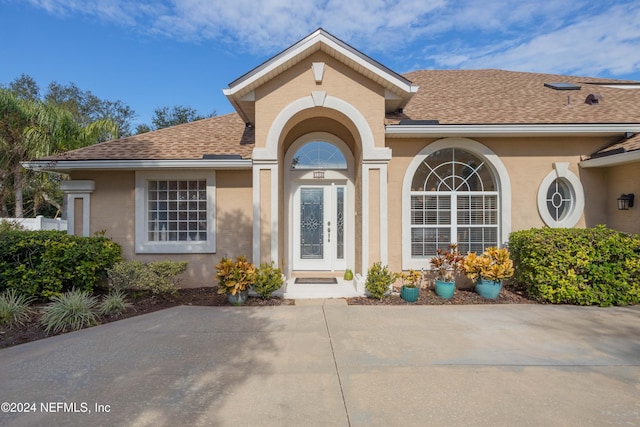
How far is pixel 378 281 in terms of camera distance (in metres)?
6.74

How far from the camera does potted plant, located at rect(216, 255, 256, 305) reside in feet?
21.1

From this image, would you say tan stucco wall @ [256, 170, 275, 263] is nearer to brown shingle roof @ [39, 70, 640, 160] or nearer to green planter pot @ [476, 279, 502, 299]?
brown shingle roof @ [39, 70, 640, 160]

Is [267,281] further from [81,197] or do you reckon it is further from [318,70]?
[81,197]

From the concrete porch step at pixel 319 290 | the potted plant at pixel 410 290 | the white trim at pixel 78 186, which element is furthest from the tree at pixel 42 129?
the potted plant at pixel 410 290

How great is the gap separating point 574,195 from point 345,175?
5613mm

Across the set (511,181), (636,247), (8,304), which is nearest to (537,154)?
(511,181)

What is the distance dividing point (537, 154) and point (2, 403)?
10237mm

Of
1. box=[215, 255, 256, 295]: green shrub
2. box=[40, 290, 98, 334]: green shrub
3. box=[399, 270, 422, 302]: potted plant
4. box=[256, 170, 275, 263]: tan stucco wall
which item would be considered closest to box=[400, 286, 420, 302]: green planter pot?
box=[399, 270, 422, 302]: potted plant

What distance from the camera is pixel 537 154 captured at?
26.1ft

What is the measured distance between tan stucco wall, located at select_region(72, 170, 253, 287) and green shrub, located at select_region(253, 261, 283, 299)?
167 centimetres

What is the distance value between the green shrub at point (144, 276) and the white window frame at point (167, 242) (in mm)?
1276

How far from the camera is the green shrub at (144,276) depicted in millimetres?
6633

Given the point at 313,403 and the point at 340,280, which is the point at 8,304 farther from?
the point at 340,280

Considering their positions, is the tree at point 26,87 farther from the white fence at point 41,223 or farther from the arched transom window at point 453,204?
the arched transom window at point 453,204
